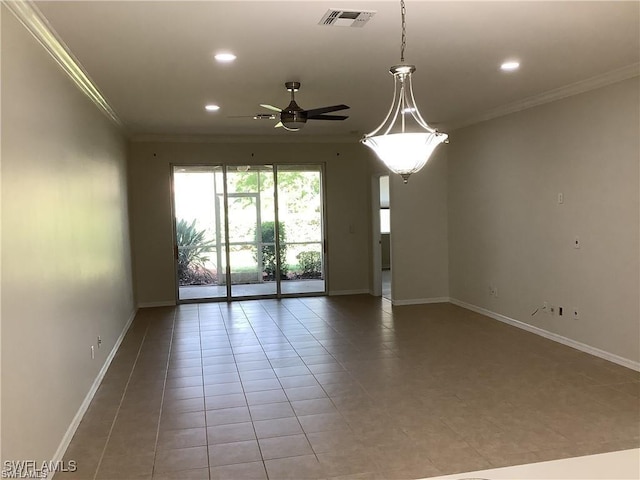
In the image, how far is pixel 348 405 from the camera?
13.0 feet

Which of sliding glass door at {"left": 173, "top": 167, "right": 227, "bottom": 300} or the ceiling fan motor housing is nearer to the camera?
the ceiling fan motor housing

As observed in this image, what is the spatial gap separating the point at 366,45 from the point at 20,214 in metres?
2.40

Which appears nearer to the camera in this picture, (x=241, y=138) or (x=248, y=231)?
(x=241, y=138)

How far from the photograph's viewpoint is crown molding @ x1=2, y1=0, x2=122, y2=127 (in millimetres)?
2723

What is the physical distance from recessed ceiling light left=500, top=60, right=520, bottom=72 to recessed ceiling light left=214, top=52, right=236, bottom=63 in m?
2.15

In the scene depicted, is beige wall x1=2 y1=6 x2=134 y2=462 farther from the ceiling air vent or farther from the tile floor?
the ceiling air vent

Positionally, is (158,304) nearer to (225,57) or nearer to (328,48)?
(225,57)

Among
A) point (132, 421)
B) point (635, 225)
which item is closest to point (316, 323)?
point (132, 421)

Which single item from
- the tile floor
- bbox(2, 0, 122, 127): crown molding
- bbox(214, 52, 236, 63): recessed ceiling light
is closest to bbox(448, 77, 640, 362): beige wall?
the tile floor

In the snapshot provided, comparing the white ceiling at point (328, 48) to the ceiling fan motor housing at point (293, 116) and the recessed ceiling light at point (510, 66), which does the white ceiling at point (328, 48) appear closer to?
the recessed ceiling light at point (510, 66)

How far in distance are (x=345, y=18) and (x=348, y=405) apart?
8.75ft

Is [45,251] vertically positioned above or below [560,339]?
above

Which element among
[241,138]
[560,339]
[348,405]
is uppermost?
[241,138]

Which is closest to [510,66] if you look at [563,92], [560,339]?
[563,92]
